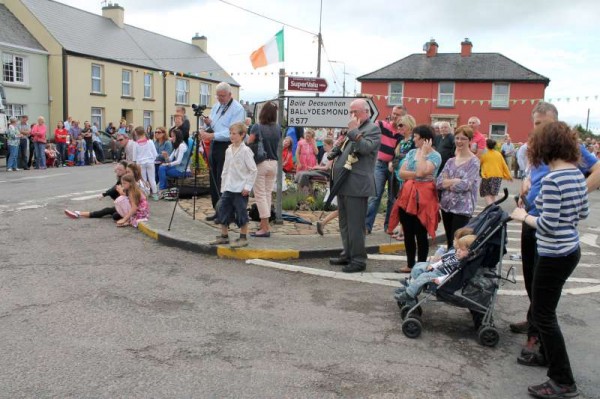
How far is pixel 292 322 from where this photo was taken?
15.3 ft

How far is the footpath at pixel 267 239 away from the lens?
6.95 metres

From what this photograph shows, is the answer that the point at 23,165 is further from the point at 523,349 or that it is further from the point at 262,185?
the point at 523,349

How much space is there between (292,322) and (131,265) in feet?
8.66

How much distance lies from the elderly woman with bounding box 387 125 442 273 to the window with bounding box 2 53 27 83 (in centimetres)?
2814

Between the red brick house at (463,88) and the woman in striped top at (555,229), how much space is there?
3704 cm

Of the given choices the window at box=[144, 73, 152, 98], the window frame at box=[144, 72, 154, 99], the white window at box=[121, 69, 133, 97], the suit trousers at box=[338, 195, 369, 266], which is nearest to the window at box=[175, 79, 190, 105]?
the window frame at box=[144, 72, 154, 99]

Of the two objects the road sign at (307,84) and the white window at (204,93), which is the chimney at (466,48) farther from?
the road sign at (307,84)

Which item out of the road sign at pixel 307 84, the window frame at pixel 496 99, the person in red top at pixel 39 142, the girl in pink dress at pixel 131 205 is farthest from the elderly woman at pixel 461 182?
the window frame at pixel 496 99

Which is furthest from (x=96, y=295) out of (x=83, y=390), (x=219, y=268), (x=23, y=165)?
(x=23, y=165)

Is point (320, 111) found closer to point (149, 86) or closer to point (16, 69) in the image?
point (16, 69)

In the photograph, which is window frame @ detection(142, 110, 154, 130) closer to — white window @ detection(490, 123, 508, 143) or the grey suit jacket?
white window @ detection(490, 123, 508, 143)

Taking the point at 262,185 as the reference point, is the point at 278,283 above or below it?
below

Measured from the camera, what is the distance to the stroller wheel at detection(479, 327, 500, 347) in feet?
14.1

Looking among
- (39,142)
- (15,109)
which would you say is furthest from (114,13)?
(39,142)
